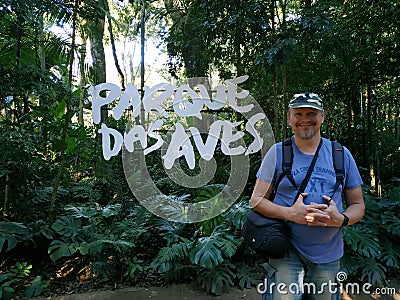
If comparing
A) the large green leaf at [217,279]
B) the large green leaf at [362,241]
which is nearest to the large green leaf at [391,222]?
the large green leaf at [362,241]

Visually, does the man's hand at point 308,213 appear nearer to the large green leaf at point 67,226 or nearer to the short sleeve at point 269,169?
the short sleeve at point 269,169

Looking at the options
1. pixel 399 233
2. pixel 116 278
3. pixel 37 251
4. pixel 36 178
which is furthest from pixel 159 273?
pixel 399 233

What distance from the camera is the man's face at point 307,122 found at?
1.29m

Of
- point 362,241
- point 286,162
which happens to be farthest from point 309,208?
point 362,241

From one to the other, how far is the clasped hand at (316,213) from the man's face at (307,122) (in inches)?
9.8

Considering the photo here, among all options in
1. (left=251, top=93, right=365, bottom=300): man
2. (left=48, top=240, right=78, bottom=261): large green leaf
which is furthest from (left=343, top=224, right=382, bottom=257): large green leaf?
(left=48, top=240, right=78, bottom=261): large green leaf

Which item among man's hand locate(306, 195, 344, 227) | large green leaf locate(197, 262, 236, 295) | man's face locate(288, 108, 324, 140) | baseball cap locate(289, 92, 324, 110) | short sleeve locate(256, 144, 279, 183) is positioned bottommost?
large green leaf locate(197, 262, 236, 295)

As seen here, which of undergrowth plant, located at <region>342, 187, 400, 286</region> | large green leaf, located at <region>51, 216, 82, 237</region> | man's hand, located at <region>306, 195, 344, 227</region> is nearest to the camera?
man's hand, located at <region>306, 195, 344, 227</region>

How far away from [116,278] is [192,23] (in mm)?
2835

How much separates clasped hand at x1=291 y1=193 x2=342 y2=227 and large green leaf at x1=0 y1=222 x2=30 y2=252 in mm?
2166

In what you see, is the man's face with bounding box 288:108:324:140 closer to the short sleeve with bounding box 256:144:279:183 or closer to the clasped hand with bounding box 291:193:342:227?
the short sleeve with bounding box 256:144:279:183

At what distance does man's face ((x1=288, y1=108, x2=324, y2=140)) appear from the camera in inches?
50.7

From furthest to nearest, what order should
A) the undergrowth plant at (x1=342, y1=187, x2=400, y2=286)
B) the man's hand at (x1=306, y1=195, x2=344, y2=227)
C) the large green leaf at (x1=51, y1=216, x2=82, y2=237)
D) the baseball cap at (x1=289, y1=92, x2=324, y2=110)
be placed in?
the large green leaf at (x1=51, y1=216, x2=82, y2=237) → the undergrowth plant at (x1=342, y1=187, x2=400, y2=286) → the baseball cap at (x1=289, y1=92, x2=324, y2=110) → the man's hand at (x1=306, y1=195, x2=344, y2=227)

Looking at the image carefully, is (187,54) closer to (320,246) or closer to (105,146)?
(105,146)
